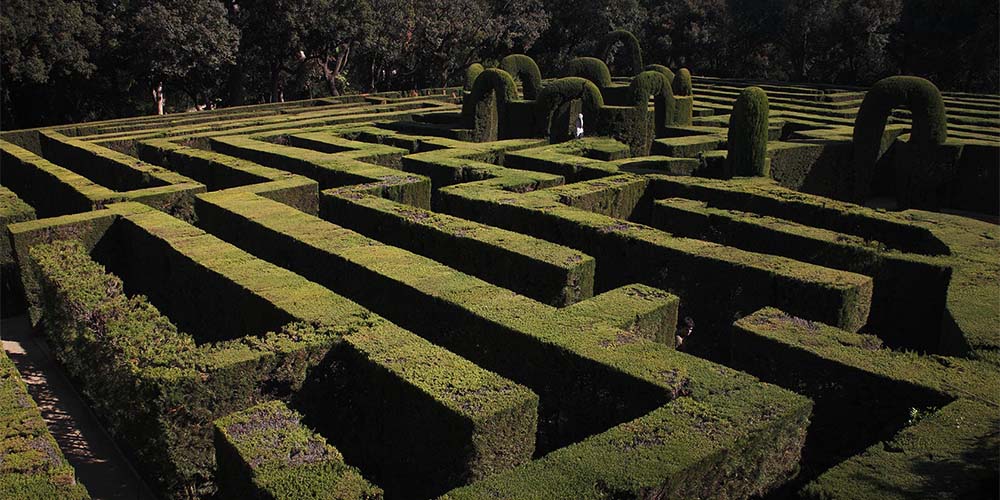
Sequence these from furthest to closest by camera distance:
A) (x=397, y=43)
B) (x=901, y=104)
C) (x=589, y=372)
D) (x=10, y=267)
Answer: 1. (x=397, y=43)
2. (x=901, y=104)
3. (x=10, y=267)
4. (x=589, y=372)

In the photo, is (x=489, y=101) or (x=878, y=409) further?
(x=489, y=101)

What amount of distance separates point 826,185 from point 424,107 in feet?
63.6

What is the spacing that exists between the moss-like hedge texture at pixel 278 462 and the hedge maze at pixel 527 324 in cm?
3

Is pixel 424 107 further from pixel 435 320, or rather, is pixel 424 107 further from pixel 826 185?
pixel 435 320

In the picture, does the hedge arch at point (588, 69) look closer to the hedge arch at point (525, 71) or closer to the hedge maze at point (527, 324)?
the hedge arch at point (525, 71)

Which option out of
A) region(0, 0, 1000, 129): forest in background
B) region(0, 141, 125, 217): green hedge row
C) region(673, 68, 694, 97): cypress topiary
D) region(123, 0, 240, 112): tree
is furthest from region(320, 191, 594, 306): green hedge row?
region(0, 0, 1000, 129): forest in background

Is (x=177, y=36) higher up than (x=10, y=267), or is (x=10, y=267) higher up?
(x=177, y=36)

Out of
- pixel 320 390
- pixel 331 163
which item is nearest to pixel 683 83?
pixel 331 163

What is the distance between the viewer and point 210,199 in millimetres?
16078

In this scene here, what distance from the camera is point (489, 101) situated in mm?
26828

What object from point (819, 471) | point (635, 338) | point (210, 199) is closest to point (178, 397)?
point (635, 338)

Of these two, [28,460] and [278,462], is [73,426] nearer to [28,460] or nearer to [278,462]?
[28,460]

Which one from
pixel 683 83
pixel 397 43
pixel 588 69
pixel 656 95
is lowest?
pixel 656 95

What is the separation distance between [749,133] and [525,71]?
44.7 ft
